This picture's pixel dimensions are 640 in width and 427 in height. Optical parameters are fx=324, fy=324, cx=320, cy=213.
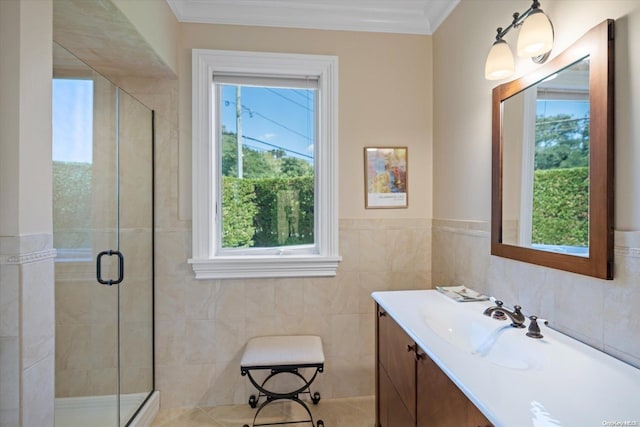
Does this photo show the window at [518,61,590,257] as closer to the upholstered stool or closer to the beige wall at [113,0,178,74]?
the upholstered stool

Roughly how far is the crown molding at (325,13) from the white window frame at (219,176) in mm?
223

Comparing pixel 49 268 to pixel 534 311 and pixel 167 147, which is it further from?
pixel 534 311

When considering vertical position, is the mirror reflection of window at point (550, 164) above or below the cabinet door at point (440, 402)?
above

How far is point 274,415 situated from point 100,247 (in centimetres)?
149

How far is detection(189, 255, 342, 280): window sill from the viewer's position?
214 cm

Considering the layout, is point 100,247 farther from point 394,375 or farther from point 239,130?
point 394,375

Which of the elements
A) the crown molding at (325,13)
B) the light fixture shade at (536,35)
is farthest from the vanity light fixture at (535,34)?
the crown molding at (325,13)

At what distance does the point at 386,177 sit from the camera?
2295mm

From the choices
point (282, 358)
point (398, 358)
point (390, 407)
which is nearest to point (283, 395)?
point (282, 358)

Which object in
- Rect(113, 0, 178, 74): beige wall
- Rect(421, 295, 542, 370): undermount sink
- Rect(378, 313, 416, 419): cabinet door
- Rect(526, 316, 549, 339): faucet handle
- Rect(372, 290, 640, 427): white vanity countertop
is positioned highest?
Rect(113, 0, 178, 74): beige wall

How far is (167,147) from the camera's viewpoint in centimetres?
215

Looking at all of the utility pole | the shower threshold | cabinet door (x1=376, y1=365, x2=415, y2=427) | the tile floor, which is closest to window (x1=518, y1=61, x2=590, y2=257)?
cabinet door (x1=376, y1=365, x2=415, y2=427)

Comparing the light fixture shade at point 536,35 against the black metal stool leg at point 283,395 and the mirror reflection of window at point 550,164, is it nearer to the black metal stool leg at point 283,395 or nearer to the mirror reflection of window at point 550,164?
the mirror reflection of window at point 550,164

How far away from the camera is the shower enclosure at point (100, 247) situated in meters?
1.64
